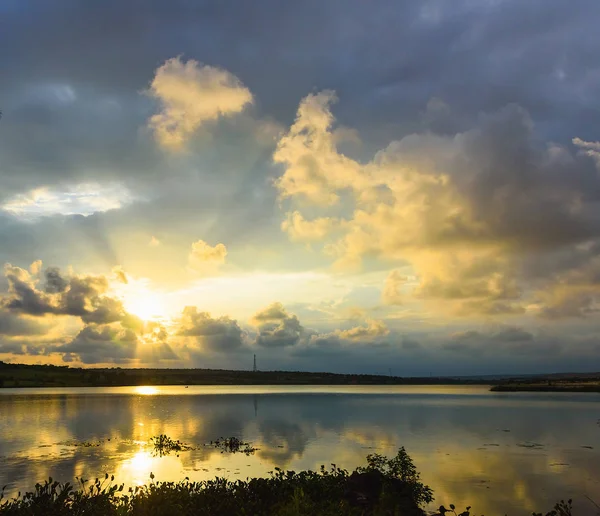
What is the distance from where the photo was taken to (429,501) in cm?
3394

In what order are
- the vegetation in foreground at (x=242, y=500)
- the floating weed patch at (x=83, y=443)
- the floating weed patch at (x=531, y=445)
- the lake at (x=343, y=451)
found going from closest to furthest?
the vegetation in foreground at (x=242, y=500), the lake at (x=343, y=451), the floating weed patch at (x=83, y=443), the floating weed patch at (x=531, y=445)

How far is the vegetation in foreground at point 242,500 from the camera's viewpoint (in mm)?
18609

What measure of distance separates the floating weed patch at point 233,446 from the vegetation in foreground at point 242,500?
28470 mm

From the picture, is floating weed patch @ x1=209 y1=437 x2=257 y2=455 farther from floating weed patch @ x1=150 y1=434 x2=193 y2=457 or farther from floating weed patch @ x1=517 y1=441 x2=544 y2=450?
floating weed patch @ x1=517 y1=441 x2=544 y2=450

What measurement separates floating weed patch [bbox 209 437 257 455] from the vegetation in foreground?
1121 inches

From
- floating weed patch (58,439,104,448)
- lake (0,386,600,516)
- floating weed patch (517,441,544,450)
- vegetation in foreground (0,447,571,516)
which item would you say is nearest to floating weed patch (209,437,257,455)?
lake (0,386,600,516)

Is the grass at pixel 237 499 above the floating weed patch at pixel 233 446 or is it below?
above

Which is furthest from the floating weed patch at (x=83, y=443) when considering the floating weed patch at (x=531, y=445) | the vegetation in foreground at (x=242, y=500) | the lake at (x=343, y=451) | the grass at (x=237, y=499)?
the floating weed patch at (x=531, y=445)

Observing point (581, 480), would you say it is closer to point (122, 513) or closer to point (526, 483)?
point (526, 483)

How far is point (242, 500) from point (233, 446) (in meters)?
38.4

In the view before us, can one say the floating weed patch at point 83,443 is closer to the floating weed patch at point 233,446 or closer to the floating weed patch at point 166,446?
the floating weed patch at point 166,446

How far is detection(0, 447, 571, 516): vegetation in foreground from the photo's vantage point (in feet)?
61.1

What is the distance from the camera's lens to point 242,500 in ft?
72.4

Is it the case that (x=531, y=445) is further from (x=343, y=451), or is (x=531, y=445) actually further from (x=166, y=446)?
(x=166, y=446)
